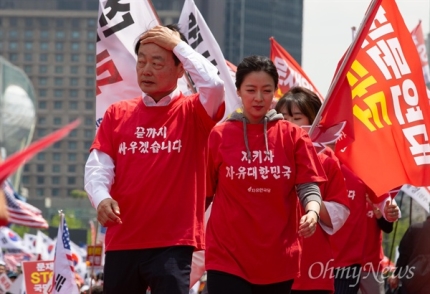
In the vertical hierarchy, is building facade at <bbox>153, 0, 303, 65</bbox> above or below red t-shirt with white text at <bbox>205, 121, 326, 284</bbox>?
above

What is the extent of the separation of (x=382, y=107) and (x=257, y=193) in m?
2.25

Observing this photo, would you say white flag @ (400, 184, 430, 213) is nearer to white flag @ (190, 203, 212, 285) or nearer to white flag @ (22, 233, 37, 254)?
white flag @ (190, 203, 212, 285)

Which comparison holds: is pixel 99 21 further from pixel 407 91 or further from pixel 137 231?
pixel 137 231

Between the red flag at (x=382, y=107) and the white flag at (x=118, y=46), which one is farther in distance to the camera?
the white flag at (x=118, y=46)

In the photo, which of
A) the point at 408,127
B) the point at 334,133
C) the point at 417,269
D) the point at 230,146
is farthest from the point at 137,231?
the point at 417,269

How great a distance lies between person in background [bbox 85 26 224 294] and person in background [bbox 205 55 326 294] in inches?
4.5

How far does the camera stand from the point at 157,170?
605cm

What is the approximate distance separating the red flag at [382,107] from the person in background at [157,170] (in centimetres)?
150

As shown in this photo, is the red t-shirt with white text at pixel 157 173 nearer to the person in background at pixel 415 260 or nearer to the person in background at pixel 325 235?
the person in background at pixel 325 235

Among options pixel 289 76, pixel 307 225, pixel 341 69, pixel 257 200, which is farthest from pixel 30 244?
pixel 307 225

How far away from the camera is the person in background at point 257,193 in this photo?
19.4 ft

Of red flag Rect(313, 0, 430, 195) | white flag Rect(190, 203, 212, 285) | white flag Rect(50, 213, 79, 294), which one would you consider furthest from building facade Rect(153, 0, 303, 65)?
red flag Rect(313, 0, 430, 195)

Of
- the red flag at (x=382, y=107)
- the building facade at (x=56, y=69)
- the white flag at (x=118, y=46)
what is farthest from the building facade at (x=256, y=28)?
the red flag at (x=382, y=107)

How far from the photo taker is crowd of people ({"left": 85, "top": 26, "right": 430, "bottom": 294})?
234 inches
